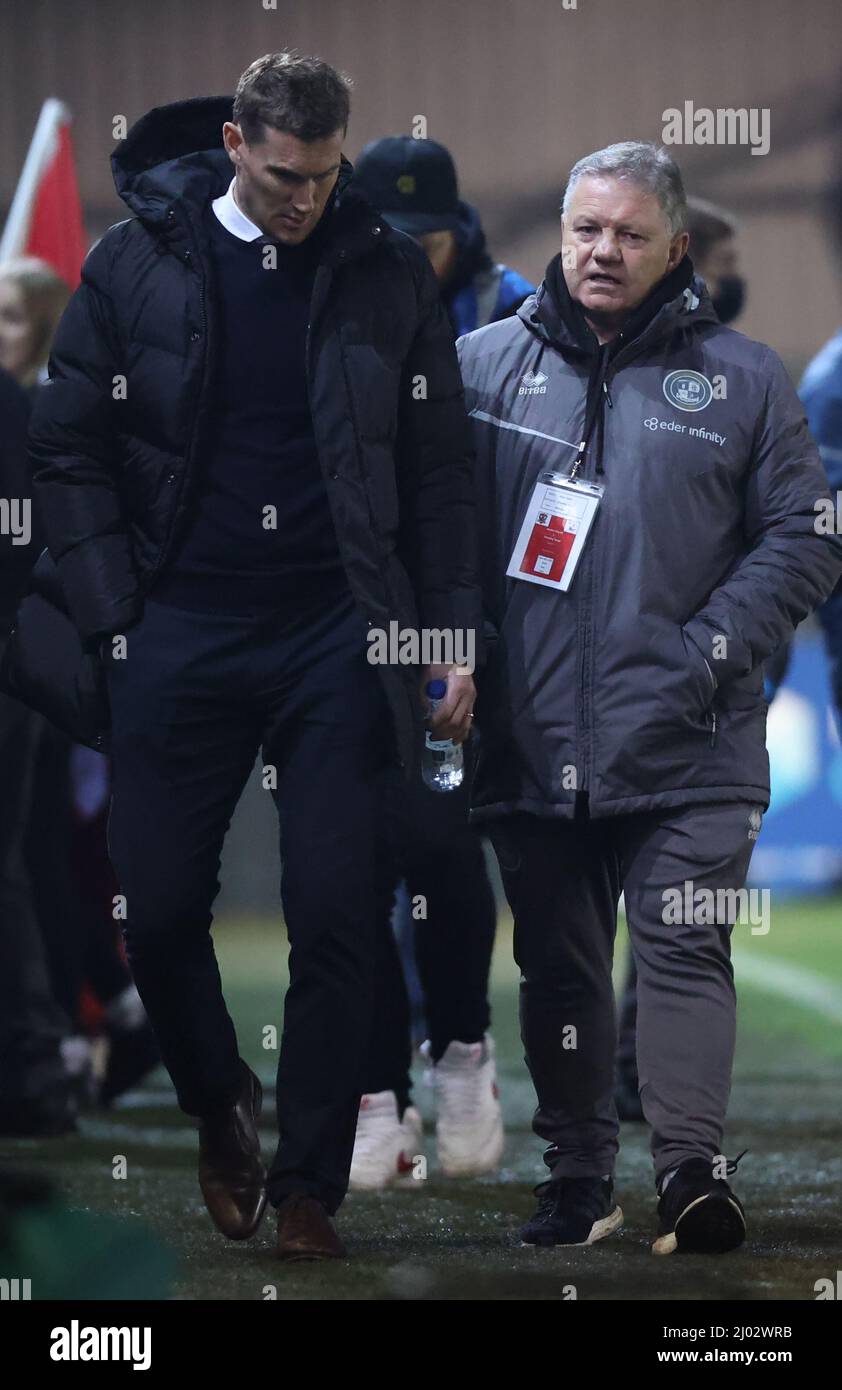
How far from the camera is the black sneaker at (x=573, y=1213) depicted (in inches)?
146

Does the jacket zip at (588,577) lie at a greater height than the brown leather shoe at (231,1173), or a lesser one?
greater

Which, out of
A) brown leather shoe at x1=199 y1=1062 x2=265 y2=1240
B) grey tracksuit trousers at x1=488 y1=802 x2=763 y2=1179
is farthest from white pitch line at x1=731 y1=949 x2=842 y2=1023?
brown leather shoe at x1=199 y1=1062 x2=265 y2=1240

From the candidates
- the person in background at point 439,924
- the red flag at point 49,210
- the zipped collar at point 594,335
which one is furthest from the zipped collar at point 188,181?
the red flag at point 49,210

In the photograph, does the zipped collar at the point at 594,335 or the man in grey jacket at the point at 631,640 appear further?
the zipped collar at the point at 594,335

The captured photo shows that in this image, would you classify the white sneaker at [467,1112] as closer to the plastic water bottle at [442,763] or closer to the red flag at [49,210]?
the plastic water bottle at [442,763]

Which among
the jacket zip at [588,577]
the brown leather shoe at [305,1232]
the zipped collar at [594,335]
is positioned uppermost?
the zipped collar at [594,335]

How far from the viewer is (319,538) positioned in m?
3.55

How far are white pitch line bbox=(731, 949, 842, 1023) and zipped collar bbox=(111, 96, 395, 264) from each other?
4.56 meters

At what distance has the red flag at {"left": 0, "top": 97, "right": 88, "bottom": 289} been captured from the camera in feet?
21.5

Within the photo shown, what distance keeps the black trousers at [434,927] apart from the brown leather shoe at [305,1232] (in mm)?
1001

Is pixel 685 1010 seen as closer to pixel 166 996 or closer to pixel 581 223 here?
pixel 166 996
